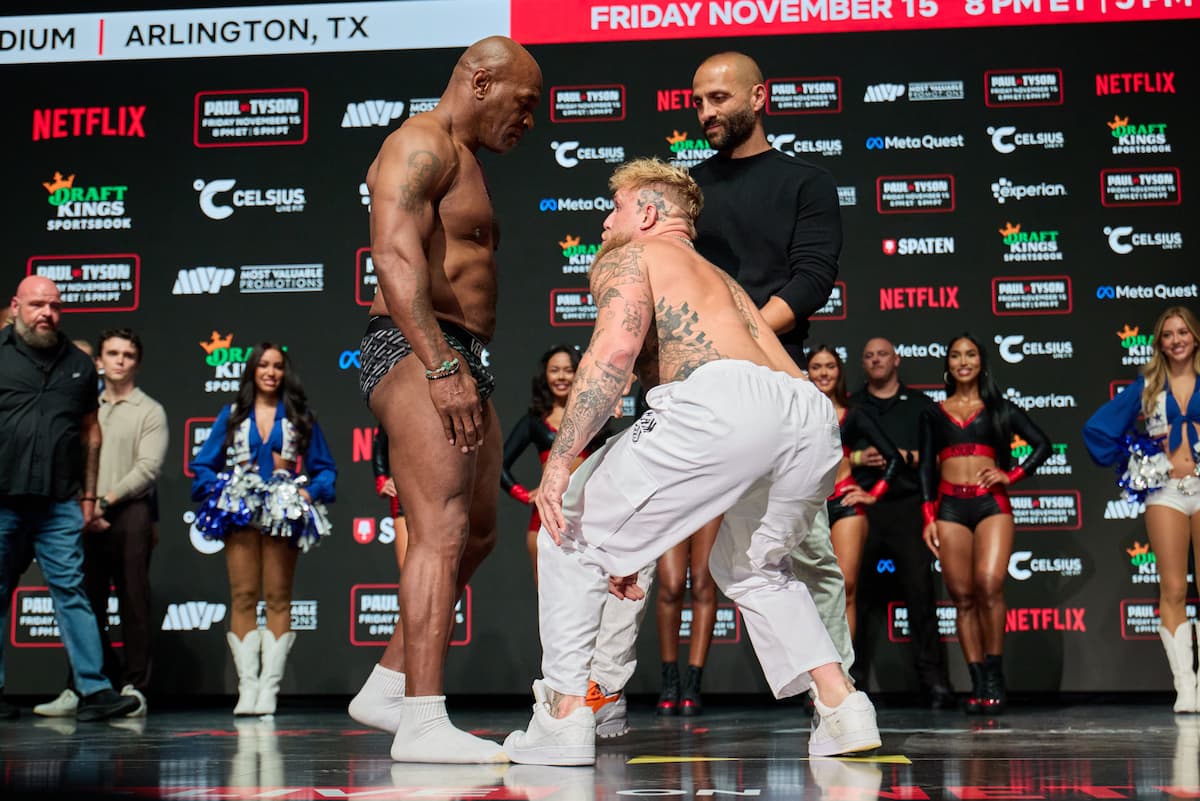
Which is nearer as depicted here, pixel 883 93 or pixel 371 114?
pixel 883 93

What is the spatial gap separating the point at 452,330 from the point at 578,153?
14.0 ft

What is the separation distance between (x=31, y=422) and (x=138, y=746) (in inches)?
88.3

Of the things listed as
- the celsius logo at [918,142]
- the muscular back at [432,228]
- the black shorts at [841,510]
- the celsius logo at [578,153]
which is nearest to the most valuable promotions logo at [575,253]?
the celsius logo at [578,153]

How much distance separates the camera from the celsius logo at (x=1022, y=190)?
7.31 meters

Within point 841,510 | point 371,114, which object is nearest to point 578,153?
point 371,114

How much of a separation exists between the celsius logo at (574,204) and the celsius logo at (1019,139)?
2.33 m

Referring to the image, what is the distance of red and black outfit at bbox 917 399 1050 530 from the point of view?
623 centimetres

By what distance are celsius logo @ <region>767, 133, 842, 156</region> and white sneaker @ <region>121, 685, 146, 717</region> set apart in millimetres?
4647

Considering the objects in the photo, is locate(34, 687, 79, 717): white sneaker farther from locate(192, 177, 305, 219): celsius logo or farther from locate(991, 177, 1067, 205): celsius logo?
locate(991, 177, 1067, 205): celsius logo

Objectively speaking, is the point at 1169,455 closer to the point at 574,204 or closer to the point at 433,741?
the point at 574,204

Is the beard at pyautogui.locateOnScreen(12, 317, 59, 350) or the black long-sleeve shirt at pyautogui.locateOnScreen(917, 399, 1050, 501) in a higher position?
the beard at pyautogui.locateOnScreen(12, 317, 59, 350)

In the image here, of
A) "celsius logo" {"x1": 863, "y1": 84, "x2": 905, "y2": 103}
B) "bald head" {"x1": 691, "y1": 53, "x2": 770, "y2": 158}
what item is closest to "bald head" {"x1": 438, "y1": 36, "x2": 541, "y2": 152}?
"bald head" {"x1": 691, "y1": 53, "x2": 770, "y2": 158}

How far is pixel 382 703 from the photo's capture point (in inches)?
138

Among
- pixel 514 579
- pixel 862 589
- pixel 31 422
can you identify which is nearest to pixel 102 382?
pixel 31 422
